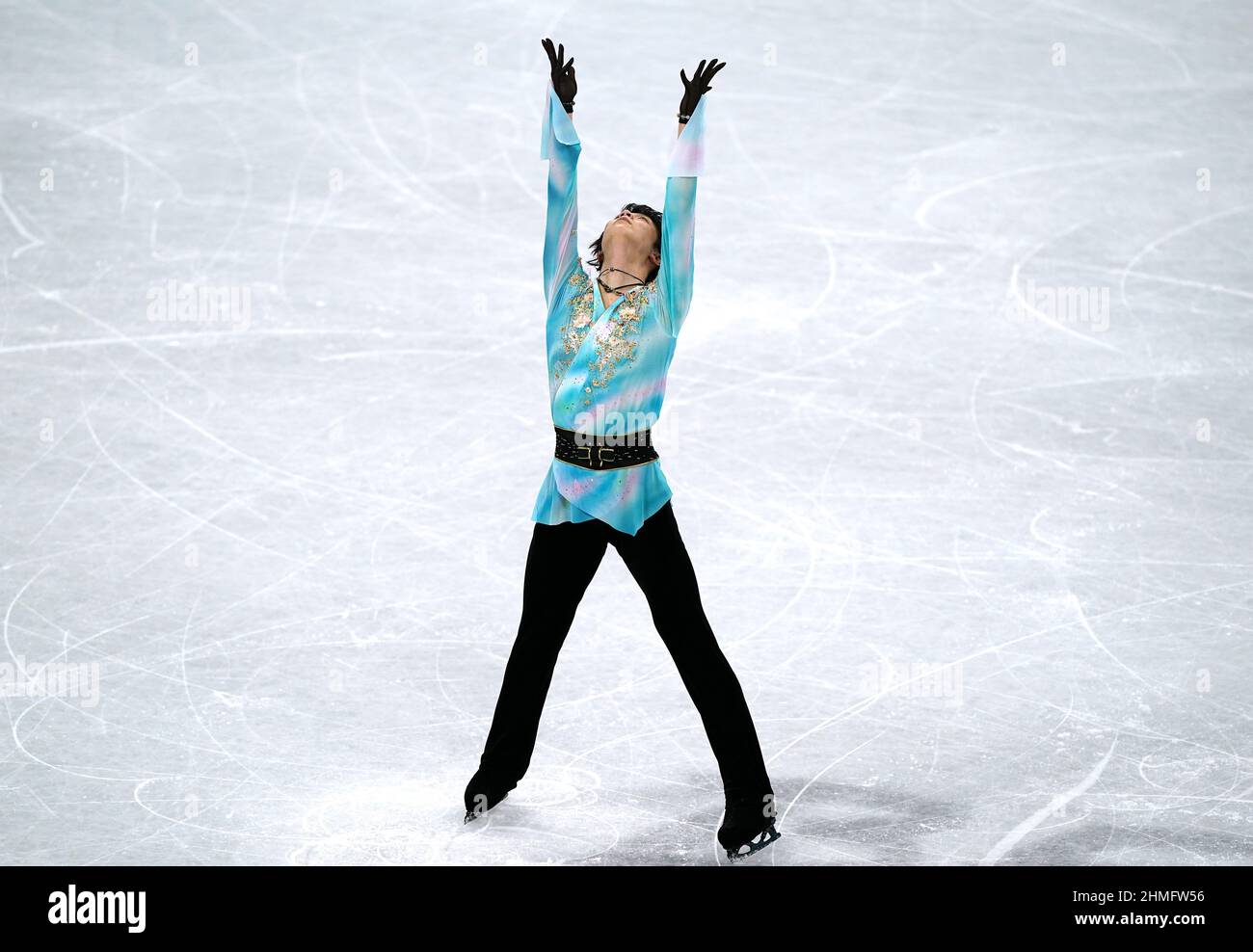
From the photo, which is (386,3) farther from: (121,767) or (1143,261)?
(121,767)

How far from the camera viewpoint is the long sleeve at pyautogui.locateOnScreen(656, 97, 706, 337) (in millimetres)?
5348

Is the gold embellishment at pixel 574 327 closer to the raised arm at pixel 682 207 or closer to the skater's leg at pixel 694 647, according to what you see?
the raised arm at pixel 682 207

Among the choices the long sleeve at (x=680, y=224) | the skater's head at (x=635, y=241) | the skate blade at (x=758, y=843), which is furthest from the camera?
the skater's head at (x=635, y=241)

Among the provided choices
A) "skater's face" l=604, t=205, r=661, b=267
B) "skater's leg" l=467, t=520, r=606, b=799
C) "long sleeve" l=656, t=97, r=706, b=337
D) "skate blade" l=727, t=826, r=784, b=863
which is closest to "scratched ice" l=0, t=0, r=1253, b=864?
"skate blade" l=727, t=826, r=784, b=863

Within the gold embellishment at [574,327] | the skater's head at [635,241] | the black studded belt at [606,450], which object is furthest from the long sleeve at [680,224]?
the black studded belt at [606,450]

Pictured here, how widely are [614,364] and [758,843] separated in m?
1.55

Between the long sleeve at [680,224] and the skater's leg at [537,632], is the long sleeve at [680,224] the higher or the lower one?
the higher one

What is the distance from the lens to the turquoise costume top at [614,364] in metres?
5.47

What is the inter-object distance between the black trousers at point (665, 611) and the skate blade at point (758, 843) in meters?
0.13

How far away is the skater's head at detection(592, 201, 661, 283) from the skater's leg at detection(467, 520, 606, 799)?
0.85 m

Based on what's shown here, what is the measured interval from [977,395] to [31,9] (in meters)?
8.31

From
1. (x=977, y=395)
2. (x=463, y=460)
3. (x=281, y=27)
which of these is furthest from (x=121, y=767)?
(x=281, y=27)

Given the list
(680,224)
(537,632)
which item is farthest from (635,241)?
(537,632)

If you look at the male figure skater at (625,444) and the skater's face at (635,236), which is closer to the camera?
the male figure skater at (625,444)
